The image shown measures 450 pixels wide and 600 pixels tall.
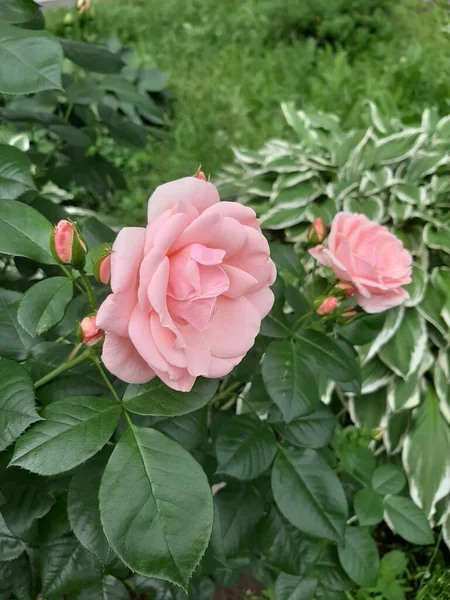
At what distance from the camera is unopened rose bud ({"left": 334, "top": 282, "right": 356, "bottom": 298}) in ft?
2.41

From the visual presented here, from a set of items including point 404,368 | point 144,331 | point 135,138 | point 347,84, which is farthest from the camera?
point 347,84

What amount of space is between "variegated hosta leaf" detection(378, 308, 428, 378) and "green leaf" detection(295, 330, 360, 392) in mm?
763

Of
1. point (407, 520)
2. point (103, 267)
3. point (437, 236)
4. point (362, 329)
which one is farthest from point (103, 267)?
point (437, 236)

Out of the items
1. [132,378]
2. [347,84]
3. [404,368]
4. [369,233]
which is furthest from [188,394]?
[347,84]

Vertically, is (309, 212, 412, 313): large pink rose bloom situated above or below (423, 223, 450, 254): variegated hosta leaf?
above

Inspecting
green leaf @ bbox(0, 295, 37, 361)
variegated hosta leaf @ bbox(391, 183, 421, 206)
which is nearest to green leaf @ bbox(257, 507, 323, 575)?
green leaf @ bbox(0, 295, 37, 361)

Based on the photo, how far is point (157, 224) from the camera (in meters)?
0.47

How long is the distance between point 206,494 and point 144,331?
16cm

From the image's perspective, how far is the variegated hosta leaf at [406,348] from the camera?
1449 millimetres

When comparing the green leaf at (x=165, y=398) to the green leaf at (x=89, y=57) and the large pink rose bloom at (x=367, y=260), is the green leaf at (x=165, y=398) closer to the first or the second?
the large pink rose bloom at (x=367, y=260)

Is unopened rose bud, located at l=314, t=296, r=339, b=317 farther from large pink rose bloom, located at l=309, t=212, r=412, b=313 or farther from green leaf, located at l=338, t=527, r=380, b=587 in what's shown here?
green leaf, located at l=338, t=527, r=380, b=587

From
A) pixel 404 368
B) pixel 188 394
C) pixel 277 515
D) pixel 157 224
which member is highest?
pixel 157 224

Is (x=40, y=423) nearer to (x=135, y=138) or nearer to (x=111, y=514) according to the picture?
(x=111, y=514)

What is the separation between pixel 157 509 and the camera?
0.48m
